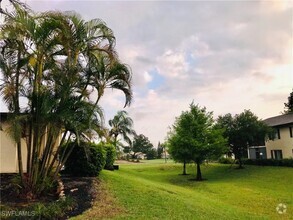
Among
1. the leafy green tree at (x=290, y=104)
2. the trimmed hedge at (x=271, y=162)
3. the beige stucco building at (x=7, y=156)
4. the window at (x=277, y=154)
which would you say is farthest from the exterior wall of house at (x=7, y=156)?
the leafy green tree at (x=290, y=104)

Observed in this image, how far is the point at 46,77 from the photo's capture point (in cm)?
987

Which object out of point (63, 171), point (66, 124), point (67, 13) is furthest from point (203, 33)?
point (63, 171)

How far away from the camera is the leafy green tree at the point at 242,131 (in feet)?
94.8

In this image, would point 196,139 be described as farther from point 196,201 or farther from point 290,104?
point 290,104

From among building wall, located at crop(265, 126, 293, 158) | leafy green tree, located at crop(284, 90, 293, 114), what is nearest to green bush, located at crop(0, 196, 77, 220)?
building wall, located at crop(265, 126, 293, 158)

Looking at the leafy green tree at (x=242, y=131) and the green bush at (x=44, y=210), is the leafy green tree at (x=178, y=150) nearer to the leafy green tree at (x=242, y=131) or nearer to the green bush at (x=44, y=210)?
the leafy green tree at (x=242, y=131)

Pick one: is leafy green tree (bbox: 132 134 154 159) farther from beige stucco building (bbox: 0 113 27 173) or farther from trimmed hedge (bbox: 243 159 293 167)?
beige stucco building (bbox: 0 113 27 173)

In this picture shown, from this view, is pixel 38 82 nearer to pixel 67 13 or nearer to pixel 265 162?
pixel 67 13

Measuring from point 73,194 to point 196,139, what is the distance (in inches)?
635

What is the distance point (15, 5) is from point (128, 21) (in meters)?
4.85

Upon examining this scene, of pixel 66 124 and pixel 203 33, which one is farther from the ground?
pixel 203 33

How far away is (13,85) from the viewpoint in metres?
9.13

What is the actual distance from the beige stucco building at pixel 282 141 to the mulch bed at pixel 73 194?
84.8 ft

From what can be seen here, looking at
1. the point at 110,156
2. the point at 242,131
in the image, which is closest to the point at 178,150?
the point at 110,156
